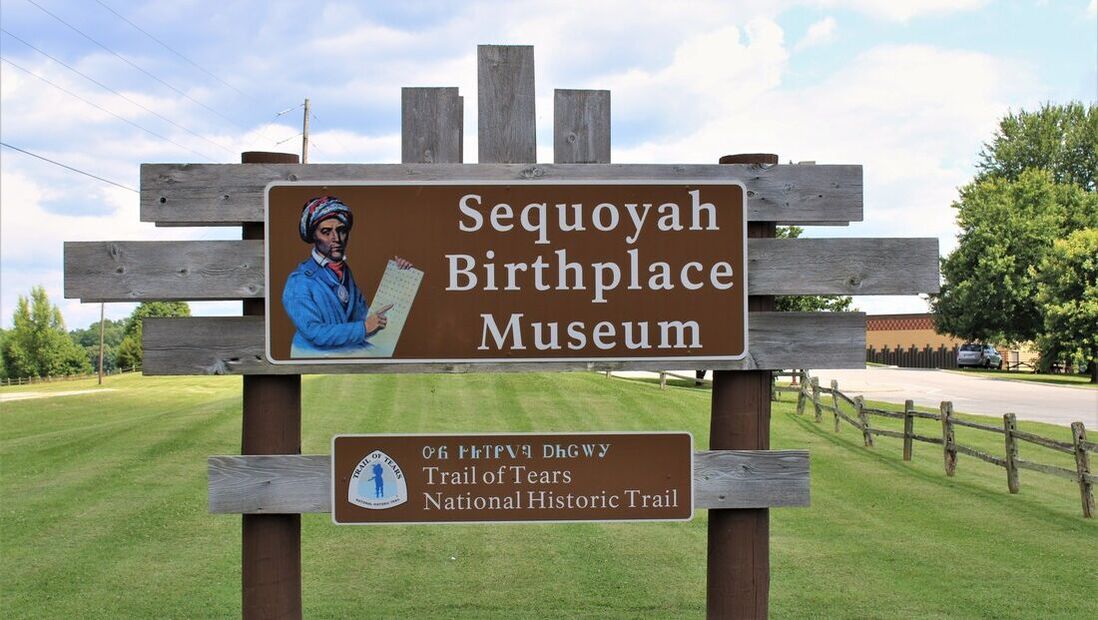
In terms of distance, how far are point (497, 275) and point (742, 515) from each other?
1.97 m

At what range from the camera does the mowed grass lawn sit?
7898mm

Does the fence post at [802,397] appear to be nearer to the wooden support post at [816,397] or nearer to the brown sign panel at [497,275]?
the wooden support post at [816,397]

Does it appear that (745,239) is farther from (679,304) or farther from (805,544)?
(805,544)

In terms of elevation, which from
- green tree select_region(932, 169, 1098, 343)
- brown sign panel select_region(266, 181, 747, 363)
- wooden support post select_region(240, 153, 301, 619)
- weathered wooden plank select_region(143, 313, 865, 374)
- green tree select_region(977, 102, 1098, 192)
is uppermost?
green tree select_region(977, 102, 1098, 192)

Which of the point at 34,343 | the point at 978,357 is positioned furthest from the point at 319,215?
the point at 34,343

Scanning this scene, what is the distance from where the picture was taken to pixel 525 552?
9602 mm

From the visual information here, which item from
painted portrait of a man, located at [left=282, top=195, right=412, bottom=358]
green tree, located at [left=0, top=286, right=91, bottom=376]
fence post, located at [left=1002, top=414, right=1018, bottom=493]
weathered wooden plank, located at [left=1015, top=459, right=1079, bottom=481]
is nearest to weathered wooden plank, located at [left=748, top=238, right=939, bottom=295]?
painted portrait of a man, located at [left=282, top=195, right=412, bottom=358]

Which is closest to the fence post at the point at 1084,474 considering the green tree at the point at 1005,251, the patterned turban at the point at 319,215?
the patterned turban at the point at 319,215

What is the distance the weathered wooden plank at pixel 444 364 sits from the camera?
4.98 metres

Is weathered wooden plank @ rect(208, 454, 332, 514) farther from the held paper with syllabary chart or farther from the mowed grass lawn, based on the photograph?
the mowed grass lawn

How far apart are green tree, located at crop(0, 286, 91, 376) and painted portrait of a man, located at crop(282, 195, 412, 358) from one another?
90984 mm

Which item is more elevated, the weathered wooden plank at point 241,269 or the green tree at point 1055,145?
the green tree at point 1055,145

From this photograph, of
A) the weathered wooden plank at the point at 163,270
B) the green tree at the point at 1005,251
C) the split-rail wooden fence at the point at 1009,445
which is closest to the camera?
the weathered wooden plank at the point at 163,270

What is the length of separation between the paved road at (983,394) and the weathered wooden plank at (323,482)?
21.8 meters
